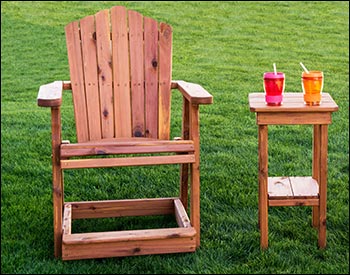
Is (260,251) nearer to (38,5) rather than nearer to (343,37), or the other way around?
(343,37)

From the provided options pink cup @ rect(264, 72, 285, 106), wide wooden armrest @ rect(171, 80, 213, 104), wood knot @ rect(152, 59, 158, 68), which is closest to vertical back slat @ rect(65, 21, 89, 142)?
wood knot @ rect(152, 59, 158, 68)

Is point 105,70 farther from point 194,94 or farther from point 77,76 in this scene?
point 194,94

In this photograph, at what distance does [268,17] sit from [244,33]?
1.27m

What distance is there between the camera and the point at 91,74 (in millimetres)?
3705

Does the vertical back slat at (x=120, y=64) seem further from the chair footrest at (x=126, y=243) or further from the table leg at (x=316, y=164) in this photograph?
the table leg at (x=316, y=164)

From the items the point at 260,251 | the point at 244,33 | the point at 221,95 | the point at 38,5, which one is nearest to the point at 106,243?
the point at 260,251

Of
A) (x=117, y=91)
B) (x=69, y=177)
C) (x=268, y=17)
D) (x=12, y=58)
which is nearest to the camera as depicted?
(x=117, y=91)

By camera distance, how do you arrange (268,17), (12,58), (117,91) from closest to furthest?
(117,91) → (12,58) → (268,17)

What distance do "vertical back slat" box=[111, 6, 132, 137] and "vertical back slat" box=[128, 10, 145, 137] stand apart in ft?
0.09

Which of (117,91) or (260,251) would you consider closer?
(260,251)

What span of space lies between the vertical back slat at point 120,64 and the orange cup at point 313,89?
990 millimetres

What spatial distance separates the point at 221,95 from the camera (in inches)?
284

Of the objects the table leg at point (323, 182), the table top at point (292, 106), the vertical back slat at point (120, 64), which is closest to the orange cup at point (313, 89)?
the table top at point (292, 106)

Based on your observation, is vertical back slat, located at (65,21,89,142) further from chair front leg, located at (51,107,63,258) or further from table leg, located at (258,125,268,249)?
table leg, located at (258,125,268,249)
